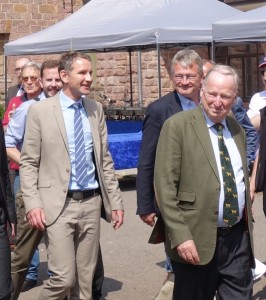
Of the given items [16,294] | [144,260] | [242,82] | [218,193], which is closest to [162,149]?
[218,193]

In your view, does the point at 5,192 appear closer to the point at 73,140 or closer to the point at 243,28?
the point at 73,140

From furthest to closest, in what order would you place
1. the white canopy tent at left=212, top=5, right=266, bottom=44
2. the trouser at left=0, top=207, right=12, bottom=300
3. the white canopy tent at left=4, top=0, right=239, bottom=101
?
1. the white canopy tent at left=4, top=0, right=239, bottom=101
2. the white canopy tent at left=212, top=5, right=266, bottom=44
3. the trouser at left=0, top=207, right=12, bottom=300

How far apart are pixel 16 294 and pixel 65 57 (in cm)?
192

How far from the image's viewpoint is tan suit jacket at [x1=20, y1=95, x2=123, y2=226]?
5281 mm

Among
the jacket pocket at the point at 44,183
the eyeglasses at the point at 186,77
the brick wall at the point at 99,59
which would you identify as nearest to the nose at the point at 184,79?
the eyeglasses at the point at 186,77

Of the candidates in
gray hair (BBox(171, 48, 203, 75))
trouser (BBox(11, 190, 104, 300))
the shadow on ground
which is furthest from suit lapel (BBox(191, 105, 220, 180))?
the shadow on ground

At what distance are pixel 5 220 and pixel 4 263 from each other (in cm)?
26

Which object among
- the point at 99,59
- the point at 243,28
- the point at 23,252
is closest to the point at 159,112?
the point at 23,252

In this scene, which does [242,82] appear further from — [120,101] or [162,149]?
[162,149]

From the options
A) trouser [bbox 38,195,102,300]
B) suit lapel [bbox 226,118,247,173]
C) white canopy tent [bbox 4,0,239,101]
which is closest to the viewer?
suit lapel [bbox 226,118,247,173]

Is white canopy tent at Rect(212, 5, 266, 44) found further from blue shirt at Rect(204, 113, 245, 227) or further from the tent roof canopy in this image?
blue shirt at Rect(204, 113, 245, 227)

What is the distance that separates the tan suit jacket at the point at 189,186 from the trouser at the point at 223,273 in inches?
4.3

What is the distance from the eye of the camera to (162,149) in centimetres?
456

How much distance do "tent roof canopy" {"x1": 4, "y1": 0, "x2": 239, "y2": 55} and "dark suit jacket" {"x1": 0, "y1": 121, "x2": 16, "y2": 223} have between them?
862 cm
